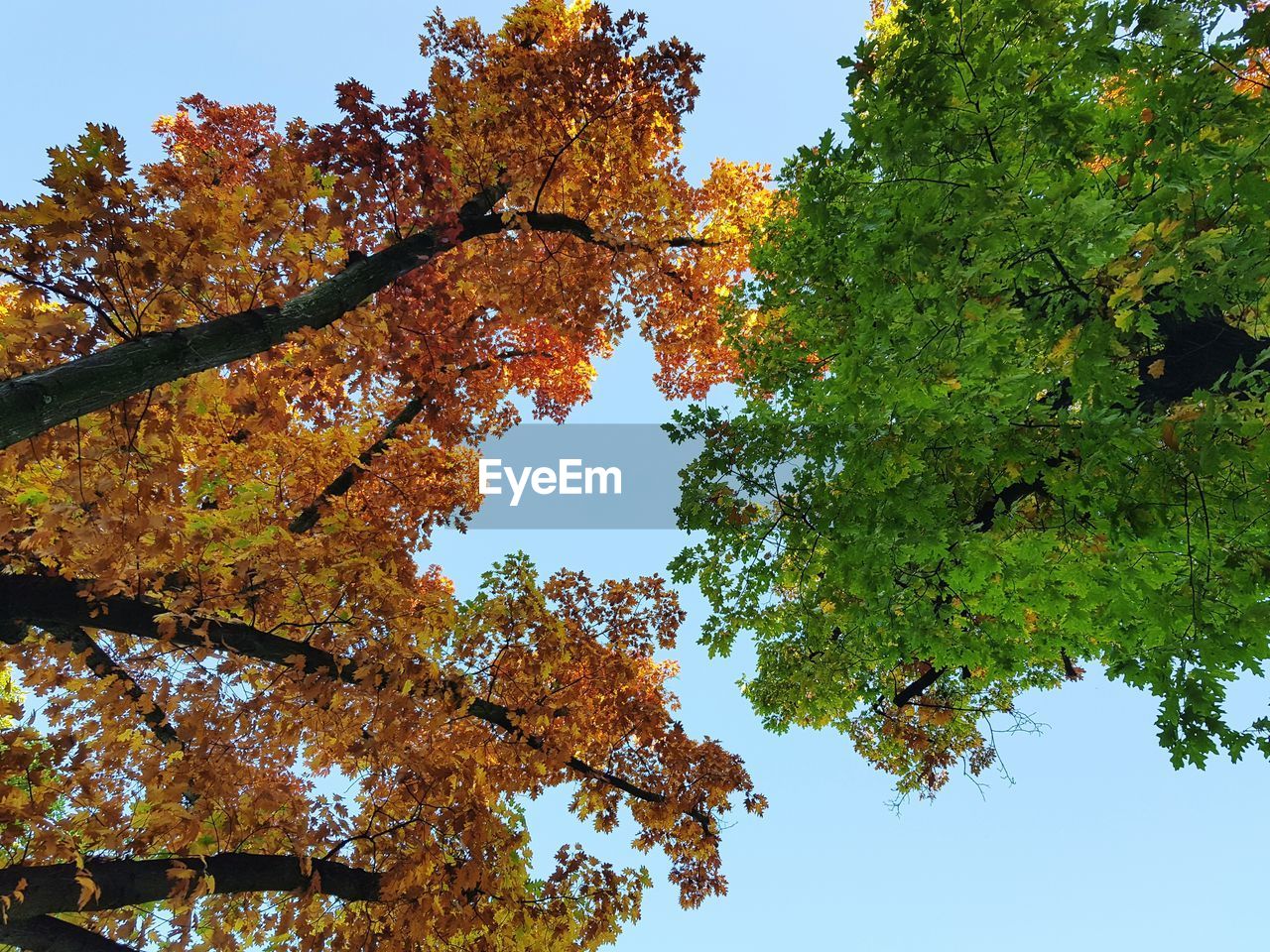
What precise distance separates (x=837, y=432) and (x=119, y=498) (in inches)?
263

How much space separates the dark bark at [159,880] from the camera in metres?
4.56

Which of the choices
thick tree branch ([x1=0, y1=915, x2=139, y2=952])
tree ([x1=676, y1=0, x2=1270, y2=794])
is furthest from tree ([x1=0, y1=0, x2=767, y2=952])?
tree ([x1=676, y1=0, x2=1270, y2=794])

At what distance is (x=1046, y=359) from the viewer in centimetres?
581

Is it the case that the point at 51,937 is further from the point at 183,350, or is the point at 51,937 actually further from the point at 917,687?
the point at 917,687

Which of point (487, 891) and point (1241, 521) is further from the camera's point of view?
point (487, 891)

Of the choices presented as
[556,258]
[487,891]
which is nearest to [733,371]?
[556,258]

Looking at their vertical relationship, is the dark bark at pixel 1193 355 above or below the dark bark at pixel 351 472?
below

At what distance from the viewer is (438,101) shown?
7641mm

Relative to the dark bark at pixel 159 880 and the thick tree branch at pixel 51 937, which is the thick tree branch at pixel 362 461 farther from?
the thick tree branch at pixel 51 937

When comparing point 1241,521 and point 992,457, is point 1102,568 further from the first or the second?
point 992,457

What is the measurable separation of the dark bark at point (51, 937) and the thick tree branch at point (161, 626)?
223 cm

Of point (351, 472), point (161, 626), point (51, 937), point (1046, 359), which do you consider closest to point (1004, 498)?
point (1046, 359)

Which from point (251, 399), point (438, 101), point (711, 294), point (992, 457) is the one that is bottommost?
point (992, 457)

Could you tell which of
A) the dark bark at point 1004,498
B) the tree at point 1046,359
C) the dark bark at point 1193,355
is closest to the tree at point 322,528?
the tree at point 1046,359
